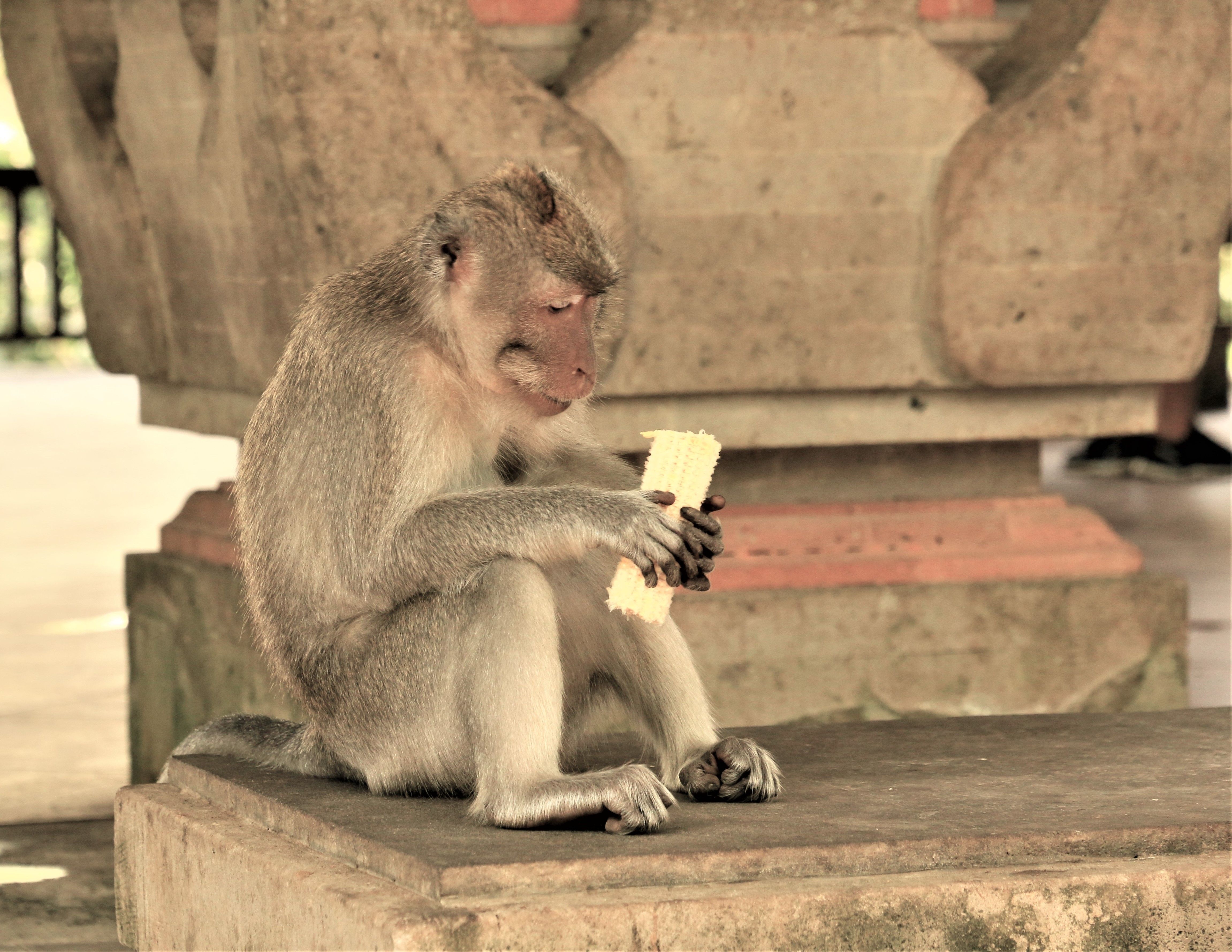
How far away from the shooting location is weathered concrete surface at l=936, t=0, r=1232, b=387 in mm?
6680

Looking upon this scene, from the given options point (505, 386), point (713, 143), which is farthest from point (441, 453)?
point (713, 143)

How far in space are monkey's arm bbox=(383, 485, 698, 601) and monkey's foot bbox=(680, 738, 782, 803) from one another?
471 mm

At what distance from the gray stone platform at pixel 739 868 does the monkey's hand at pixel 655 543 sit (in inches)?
18.8

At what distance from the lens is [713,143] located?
254 inches

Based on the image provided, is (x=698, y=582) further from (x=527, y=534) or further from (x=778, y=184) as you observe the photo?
(x=778, y=184)

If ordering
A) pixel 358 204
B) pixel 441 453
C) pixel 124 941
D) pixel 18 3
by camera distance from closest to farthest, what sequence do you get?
pixel 441 453, pixel 124 941, pixel 358 204, pixel 18 3

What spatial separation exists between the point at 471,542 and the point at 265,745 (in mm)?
987

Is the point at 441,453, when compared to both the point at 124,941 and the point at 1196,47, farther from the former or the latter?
the point at 1196,47

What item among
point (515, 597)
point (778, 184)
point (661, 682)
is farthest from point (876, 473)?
point (515, 597)

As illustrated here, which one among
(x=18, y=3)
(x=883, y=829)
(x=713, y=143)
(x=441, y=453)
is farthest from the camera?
(x=18, y=3)

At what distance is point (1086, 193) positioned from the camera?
6.80m

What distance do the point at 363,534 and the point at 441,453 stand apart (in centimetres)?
22

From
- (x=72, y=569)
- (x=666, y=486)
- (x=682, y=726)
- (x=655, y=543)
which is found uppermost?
(x=72, y=569)

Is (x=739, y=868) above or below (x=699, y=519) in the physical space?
below
